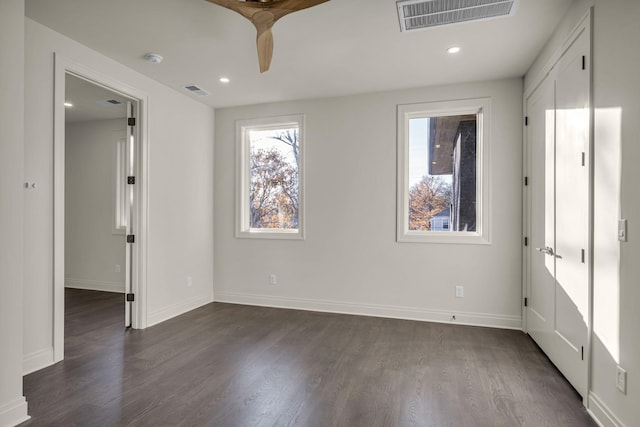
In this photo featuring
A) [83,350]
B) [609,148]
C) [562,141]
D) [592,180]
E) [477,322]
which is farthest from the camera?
[477,322]

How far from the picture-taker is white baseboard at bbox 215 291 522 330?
153 inches

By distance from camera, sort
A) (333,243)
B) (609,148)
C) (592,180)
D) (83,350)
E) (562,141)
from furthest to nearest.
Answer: (333,243) → (83,350) → (562,141) → (592,180) → (609,148)

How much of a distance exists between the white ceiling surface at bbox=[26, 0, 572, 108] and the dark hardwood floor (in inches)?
105

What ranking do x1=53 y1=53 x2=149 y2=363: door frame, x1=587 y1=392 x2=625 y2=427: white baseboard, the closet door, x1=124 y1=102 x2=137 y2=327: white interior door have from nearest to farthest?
x1=587 y1=392 x2=625 y2=427: white baseboard, the closet door, x1=53 y1=53 x2=149 y2=363: door frame, x1=124 y1=102 x2=137 y2=327: white interior door

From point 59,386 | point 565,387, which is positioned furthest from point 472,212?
point 59,386

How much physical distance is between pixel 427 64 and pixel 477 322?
2.78 metres

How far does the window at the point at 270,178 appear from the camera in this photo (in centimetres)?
472

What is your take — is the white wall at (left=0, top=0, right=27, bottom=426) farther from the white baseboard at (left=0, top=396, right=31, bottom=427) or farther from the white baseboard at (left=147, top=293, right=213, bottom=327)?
the white baseboard at (left=147, top=293, right=213, bottom=327)

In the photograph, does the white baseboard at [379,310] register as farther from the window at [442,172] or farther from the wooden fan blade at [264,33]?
the wooden fan blade at [264,33]

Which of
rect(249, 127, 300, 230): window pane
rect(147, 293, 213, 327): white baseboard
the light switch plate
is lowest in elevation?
rect(147, 293, 213, 327): white baseboard

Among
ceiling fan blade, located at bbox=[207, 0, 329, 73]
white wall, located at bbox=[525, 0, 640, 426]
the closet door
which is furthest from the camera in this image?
the closet door

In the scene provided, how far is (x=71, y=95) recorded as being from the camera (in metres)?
4.51

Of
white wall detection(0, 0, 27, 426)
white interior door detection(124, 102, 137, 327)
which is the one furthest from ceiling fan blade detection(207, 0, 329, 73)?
white interior door detection(124, 102, 137, 327)

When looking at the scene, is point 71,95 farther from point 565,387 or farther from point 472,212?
point 565,387
